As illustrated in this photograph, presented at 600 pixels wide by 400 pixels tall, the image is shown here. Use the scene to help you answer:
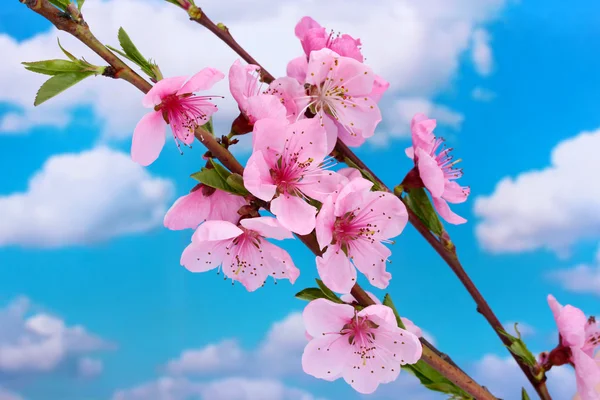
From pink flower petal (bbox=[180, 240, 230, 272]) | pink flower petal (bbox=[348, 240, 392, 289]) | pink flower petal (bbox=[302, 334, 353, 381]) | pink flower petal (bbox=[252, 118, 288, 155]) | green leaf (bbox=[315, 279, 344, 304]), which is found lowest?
pink flower petal (bbox=[302, 334, 353, 381])

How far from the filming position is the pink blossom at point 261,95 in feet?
3.85

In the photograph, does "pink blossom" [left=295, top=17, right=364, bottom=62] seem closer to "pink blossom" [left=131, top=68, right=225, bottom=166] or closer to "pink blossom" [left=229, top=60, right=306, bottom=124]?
"pink blossom" [left=229, top=60, right=306, bottom=124]

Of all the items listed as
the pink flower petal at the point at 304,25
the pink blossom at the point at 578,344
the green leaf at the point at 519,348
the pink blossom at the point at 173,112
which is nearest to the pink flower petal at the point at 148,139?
the pink blossom at the point at 173,112

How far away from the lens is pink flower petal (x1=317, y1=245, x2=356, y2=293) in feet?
3.80

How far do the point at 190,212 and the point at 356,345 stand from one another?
422 mm

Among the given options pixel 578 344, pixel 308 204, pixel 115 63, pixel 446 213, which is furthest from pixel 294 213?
pixel 578 344

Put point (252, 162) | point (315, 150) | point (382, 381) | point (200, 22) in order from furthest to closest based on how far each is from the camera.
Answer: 1. point (200, 22)
2. point (382, 381)
3. point (315, 150)
4. point (252, 162)

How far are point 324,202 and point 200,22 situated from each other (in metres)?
0.58

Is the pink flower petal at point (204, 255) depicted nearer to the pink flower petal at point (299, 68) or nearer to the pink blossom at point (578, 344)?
the pink flower petal at point (299, 68)

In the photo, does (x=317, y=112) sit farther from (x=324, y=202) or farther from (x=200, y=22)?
(x=200, y=22)

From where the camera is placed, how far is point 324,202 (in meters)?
1.16

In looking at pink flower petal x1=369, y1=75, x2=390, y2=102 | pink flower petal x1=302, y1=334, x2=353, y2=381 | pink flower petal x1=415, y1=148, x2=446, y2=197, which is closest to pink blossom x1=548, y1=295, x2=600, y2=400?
pink flower petal x1=415, y1=148, x2=446, y2=197

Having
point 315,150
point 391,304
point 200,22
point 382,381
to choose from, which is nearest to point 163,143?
point 315,150

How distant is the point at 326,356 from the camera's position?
1317mm
